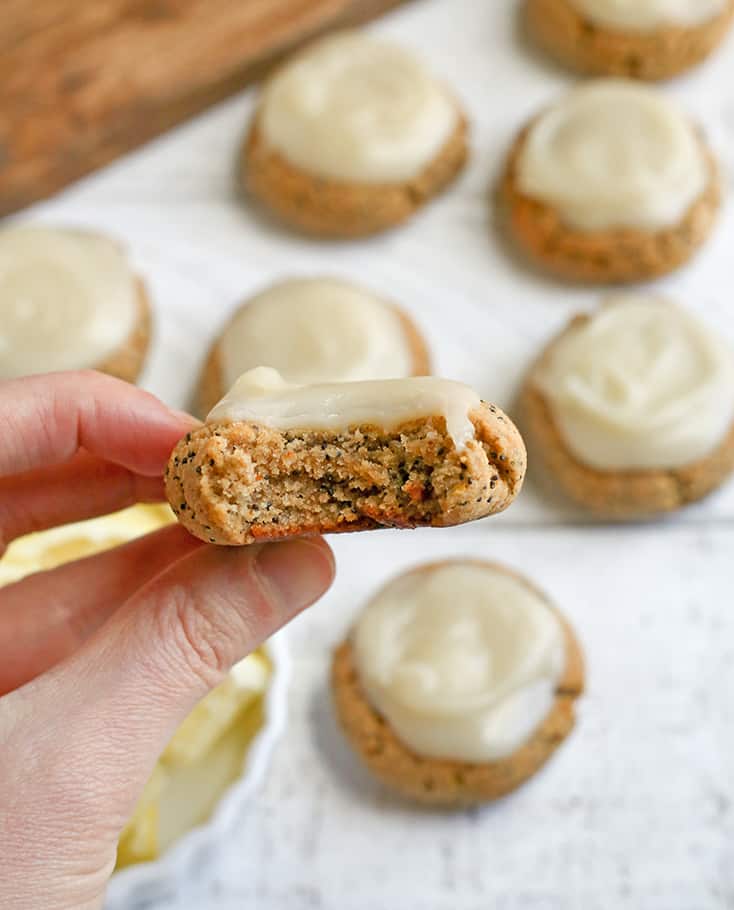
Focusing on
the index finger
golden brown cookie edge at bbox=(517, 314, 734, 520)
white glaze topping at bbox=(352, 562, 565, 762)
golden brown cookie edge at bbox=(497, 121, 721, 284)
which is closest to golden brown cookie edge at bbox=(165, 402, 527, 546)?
the index finger

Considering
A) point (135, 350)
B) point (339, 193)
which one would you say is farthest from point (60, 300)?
point (339, 193)

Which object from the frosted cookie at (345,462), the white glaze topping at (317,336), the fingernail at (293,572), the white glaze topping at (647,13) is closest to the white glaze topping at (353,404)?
the frosted cookie at (345,462)

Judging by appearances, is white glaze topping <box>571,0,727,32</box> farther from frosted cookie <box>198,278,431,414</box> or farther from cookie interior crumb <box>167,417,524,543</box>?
cookie interior crumb <box>167,417,524,543</box>

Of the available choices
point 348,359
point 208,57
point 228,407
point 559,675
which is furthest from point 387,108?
point 228,407

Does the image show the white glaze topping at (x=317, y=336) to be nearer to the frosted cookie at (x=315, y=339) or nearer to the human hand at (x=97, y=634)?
the frosted cookie at (x=315, y=339)

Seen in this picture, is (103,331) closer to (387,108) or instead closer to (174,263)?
(174,263)

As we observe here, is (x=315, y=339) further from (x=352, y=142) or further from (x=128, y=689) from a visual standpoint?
(x=128, y=689)
